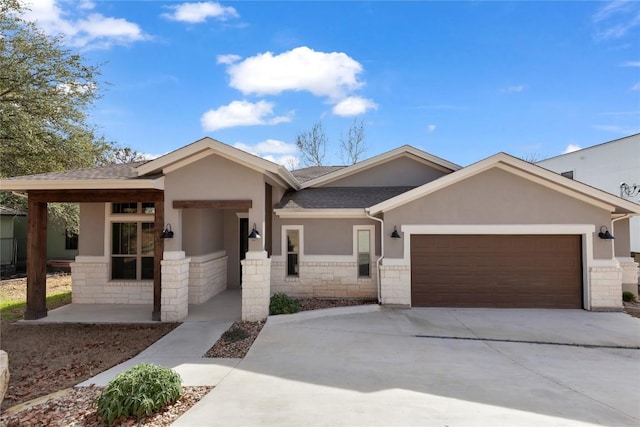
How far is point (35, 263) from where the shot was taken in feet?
29.2

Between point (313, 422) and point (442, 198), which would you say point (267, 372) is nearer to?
point (313, 422)

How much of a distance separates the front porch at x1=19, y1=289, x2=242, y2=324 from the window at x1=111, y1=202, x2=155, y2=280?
982 millimetres

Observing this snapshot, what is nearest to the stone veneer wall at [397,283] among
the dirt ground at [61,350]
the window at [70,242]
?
the dirt ground at [61,350]

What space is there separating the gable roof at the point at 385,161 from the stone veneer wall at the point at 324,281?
3420mm

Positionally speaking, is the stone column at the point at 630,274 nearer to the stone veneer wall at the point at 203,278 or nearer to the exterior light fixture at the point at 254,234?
the exterior light fixture at the point at 254,234

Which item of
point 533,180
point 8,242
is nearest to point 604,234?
point 533,180

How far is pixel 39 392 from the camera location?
16.5 feet

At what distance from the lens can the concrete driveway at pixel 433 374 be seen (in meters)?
3.98

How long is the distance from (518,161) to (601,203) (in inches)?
103

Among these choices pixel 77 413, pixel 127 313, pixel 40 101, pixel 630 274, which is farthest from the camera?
pixel 40 101

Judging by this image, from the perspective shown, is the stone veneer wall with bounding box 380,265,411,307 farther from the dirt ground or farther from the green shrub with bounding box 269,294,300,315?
the dirt ground

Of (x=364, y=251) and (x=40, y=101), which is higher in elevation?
(x=40, y=101)

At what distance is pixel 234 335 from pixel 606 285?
10.0 metres

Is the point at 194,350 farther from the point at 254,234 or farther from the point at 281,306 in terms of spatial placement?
the point at 254,234
